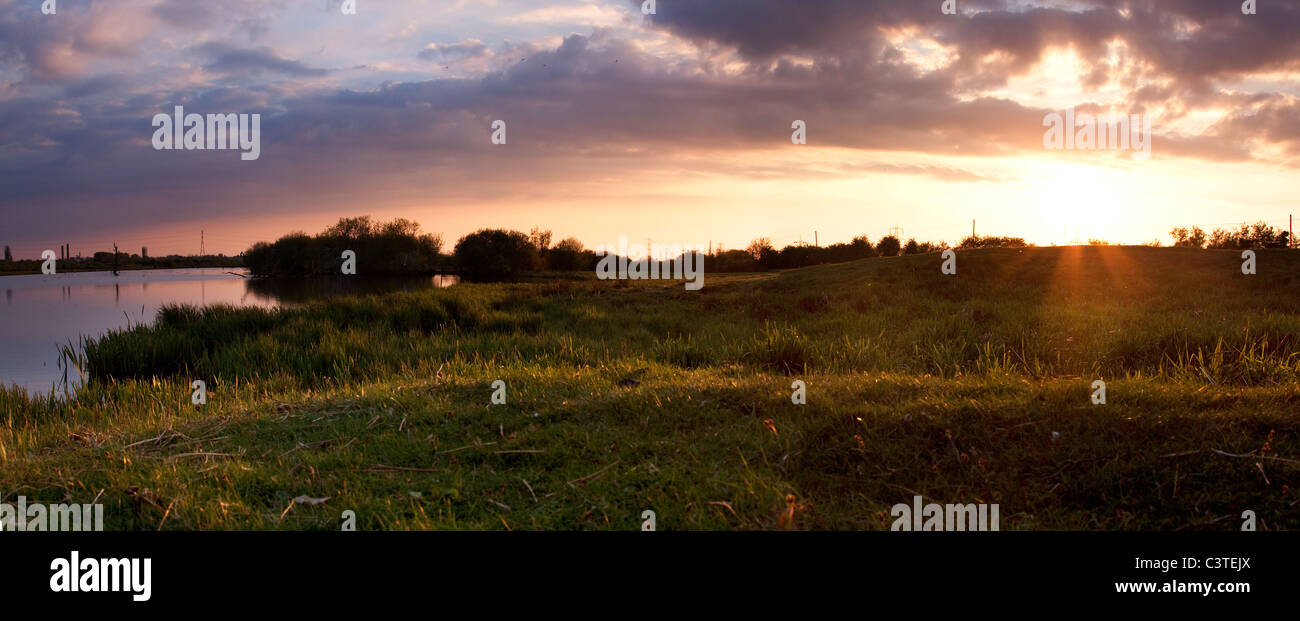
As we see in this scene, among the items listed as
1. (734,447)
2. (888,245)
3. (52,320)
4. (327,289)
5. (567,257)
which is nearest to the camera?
(734,447)

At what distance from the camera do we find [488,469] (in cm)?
533

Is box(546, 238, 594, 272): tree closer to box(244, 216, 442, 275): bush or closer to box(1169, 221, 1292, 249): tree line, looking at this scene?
box(244, 216, 442, 275): bush

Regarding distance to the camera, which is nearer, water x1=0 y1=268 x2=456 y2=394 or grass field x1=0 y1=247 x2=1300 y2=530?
grass field x1=0 y1=247 x2=1300 y2=530

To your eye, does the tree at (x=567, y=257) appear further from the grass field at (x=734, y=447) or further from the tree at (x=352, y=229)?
the grass field at (x=734, y=447)

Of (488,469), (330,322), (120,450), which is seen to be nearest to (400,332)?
(330,322)

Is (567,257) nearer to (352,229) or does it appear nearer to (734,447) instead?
(352,229)

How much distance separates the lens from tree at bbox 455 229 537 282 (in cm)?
8394

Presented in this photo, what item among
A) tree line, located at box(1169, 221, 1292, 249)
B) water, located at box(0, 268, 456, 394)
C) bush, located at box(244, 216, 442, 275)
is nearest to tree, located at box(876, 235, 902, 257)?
tree line, located at box(1169, 221, 1292, 249)

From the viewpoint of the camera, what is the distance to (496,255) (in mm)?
84500

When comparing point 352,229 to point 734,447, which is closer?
point 734,447

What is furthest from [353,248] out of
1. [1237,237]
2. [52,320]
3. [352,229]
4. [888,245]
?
[1237,237]

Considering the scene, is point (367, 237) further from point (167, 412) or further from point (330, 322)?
point (167, 412)

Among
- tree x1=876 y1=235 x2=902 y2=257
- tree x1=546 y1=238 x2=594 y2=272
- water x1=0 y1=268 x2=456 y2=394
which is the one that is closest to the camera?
water x1=0 y1=268 x2=456 y2=394
